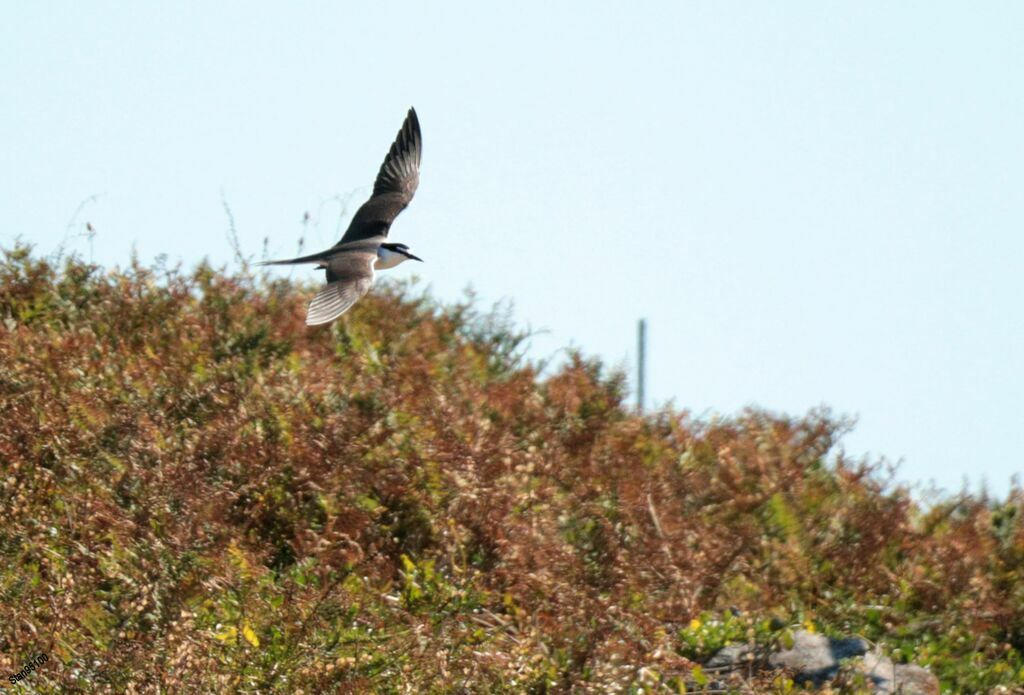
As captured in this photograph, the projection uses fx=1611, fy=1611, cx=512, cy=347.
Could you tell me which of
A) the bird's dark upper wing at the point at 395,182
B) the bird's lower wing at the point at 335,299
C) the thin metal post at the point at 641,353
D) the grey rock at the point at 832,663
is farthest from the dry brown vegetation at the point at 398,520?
the thin metal post at the point at 641,353

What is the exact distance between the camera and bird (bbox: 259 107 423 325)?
944 centimetres

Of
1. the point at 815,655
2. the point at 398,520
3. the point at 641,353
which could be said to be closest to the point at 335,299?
the point at 398,520

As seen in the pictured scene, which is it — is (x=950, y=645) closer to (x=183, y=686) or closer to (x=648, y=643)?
(x=648, y=643)

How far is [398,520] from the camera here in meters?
8.94

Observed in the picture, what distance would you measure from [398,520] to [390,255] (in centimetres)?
228

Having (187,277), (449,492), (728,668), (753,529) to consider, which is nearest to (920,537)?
(753,529)

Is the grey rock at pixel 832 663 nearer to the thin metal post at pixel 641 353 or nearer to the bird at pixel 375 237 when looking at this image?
the bird at pixel 375 237

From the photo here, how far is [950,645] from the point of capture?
31.4 feet

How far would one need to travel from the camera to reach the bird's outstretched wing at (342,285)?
901cm

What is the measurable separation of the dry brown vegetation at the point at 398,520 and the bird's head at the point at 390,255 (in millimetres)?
733

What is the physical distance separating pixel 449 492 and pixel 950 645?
3.18m

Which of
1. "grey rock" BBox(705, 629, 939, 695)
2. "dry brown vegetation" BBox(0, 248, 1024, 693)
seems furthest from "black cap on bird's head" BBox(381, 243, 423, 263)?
"grey rock" BBox(705, 629, 939, 695)

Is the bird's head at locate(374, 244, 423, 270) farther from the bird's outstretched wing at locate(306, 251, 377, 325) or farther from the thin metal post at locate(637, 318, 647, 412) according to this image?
the thin metal post at locate(637, 318, 647, 412)

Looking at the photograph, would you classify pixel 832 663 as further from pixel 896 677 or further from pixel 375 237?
pixel 375 237
